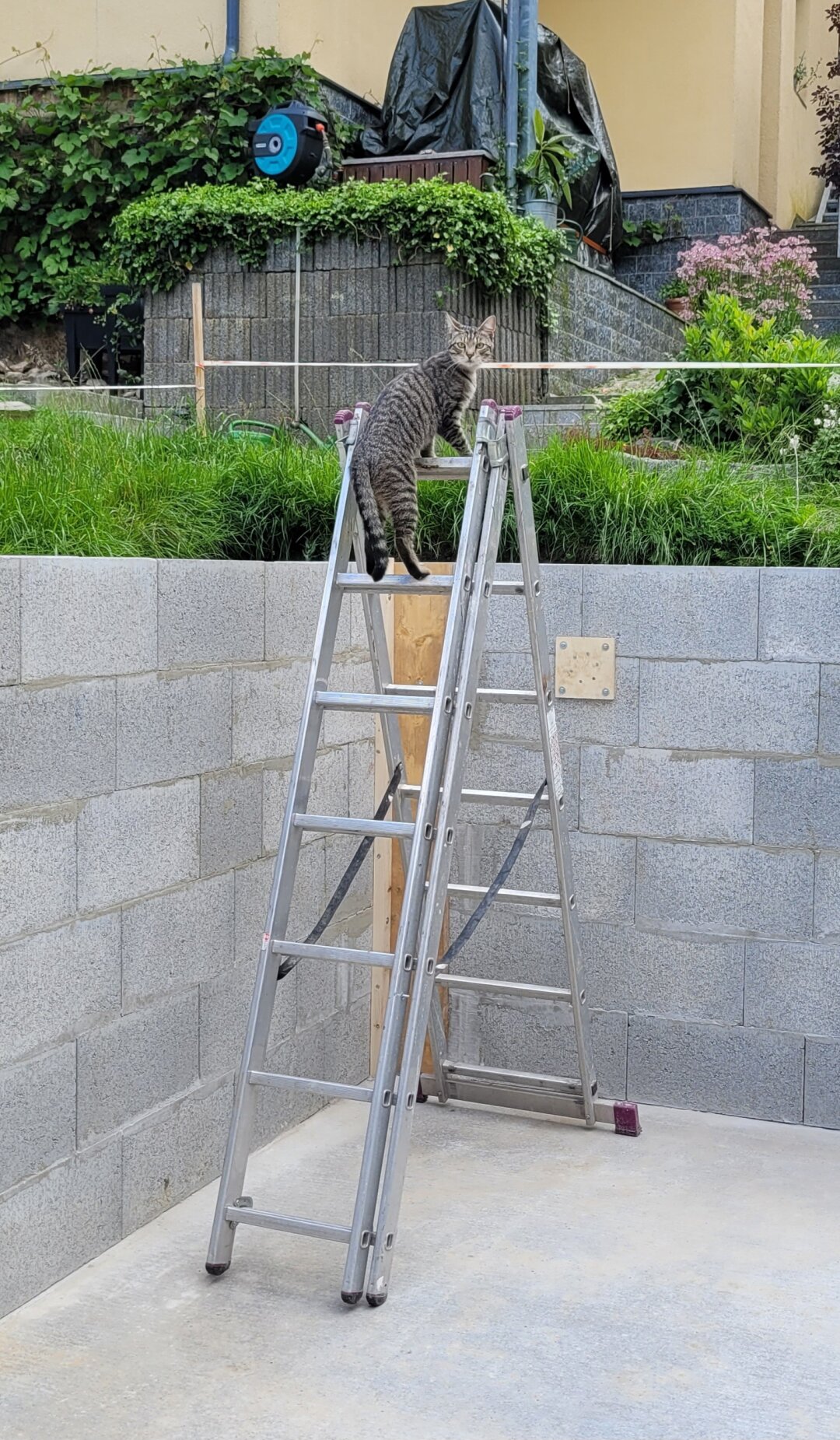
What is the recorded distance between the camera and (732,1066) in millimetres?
4566

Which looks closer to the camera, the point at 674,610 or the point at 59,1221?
the point at 59,1221

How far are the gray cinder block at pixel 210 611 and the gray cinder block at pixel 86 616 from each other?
63 millimetres

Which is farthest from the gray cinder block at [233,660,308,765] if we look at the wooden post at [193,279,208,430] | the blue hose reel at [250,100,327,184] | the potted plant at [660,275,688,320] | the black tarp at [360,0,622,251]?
the potted plant at [660,275,688,320]

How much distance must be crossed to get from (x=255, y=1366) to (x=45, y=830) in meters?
1.22

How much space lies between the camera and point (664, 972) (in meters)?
4.62

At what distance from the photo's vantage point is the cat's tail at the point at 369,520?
3559 millimetres

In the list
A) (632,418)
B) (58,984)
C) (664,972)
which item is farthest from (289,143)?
(58,984)

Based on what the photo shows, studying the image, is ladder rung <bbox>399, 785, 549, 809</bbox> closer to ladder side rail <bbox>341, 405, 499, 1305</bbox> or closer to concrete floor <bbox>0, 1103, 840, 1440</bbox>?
ladder side rail <bbox>341, 405, 499, 1305</bbox>

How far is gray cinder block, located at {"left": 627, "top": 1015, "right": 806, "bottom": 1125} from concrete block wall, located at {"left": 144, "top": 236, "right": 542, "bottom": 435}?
202 inches

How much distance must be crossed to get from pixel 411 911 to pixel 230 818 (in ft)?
2.97

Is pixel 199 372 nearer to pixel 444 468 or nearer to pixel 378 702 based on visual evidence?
pixel 444 468

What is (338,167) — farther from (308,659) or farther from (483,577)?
(483,577)

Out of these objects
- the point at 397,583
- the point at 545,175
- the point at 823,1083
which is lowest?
the point at 823,1083

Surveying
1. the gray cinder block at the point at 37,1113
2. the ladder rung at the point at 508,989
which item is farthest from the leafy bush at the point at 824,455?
the gray cinder block at the point at 37,1113
